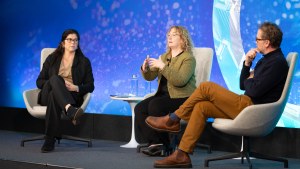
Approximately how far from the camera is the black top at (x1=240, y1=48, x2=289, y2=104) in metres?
4.81

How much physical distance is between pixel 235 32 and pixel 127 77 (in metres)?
1.49

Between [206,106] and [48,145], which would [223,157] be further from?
[48,145]

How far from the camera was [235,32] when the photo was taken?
20.8ft

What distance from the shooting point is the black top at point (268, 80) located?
4.81m

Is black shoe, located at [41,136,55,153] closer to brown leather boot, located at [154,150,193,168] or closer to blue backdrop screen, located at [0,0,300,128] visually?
brown leather boot, located at [154,150,193,168]

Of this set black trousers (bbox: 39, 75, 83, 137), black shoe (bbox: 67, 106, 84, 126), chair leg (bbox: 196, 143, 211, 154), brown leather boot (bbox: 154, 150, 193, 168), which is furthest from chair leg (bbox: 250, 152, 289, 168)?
black trousers (bbox: 39, 75, 83, 137)

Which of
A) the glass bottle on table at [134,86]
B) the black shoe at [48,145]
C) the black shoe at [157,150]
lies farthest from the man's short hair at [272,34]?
the glass bottle on table at [134,86]

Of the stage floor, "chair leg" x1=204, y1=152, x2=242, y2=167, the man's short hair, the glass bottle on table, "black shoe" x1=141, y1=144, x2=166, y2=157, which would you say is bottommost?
the stage floor

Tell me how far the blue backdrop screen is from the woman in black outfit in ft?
3.19

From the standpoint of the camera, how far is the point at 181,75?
5.52 m

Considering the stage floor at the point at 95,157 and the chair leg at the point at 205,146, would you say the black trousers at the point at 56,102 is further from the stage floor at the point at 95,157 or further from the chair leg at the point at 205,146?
the chair leg at the point at 205,146

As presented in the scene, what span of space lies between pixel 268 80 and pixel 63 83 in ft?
6.76

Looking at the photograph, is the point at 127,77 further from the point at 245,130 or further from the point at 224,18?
the point at 245,130

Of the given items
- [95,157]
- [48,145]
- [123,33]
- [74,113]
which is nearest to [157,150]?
[95,157]
